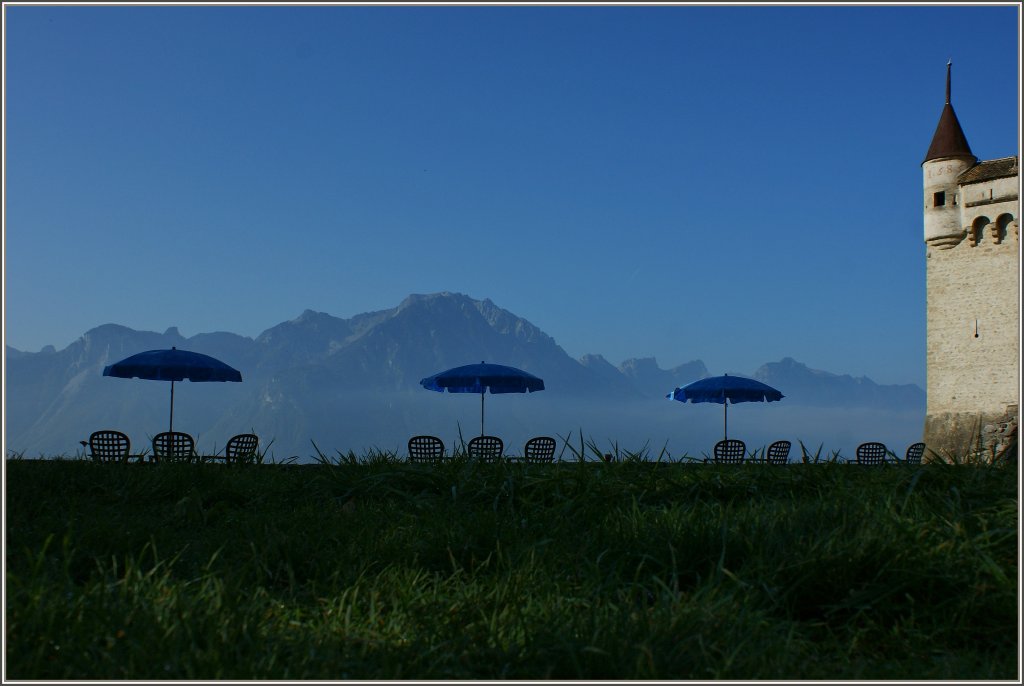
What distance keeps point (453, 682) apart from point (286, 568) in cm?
166

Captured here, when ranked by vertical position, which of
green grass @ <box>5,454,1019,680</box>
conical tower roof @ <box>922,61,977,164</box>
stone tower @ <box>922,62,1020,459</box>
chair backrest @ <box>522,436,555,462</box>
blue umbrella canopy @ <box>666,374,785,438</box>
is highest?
conical tower roof @ <box>922,61,977,164</box>

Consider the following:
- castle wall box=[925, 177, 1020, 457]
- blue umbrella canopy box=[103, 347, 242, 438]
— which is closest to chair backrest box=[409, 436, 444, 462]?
blue umbrella canopy box=[103, 347, 242, 438]

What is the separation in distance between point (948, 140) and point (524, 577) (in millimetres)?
30642

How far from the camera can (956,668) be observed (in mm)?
3145

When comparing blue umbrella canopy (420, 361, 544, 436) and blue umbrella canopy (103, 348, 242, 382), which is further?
blue umbrella canopy (420, 361, 544, 436)

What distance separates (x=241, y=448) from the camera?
9430 millimetres

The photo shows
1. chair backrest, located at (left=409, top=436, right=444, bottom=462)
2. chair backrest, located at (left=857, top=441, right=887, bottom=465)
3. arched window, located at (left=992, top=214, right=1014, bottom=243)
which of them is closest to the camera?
chair backrest, located at (left=409, top=436, right=444, bottom=462)

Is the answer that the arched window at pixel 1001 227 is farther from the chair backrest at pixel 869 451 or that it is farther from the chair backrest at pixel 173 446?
the chair backrest at pixel 173 446

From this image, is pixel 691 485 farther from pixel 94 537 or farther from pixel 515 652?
pixel 94 537

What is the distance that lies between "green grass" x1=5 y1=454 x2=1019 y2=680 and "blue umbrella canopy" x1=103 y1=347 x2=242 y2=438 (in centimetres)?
881

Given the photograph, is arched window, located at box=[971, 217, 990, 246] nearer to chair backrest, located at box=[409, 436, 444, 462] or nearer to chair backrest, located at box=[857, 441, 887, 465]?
chair backrest, located at box=[857, 441, 887, 465]

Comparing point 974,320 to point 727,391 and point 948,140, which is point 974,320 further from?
point 727,391

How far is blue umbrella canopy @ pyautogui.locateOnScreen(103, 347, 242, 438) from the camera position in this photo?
14391 millimetres

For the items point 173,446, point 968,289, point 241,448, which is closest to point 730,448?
point 241,448
